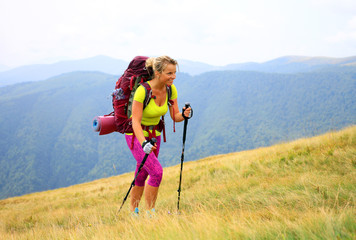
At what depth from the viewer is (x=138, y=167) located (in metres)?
3.78

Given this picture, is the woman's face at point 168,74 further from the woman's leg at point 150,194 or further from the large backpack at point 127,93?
the woman's leg at point 150,194

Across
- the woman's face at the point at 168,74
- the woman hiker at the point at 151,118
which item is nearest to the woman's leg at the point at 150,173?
the woman hiker at the point at 151,118

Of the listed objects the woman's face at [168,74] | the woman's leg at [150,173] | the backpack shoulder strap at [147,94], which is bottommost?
the woman's leg at [150,173]

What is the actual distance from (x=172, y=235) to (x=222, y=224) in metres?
0.49

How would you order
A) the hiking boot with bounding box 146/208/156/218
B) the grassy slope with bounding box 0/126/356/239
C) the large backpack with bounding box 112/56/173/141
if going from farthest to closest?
the large backpack with bounding box 112/56/173/141 < the hiking boot with bounding box 146/208/156/218 < the grassy slope with bounding box 0/126/356/239

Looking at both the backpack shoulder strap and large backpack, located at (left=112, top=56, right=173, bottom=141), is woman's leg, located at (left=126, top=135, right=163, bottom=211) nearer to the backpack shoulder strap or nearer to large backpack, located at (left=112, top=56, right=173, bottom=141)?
large backpack, located at (left=112, top=56, right=173, bottom=141)

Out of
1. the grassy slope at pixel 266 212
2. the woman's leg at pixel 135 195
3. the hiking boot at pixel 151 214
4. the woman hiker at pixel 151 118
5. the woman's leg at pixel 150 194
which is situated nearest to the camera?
the grassy slope at pixel 266 212

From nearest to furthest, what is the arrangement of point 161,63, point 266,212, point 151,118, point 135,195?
point 266,212 < point 161,63 < point 151,118 < point 135,195

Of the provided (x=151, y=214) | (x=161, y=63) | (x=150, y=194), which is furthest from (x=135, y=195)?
(x=161, y=63)

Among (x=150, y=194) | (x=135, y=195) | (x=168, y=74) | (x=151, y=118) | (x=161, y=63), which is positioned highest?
(x=161, y=63)

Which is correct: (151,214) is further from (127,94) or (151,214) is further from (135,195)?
(127,94)

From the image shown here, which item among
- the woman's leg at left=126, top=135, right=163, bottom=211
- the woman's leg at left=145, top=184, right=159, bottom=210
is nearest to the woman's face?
the woman's leg at left=126, top=135, right=163, bottom=211

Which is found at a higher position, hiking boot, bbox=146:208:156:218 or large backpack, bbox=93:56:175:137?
large backpack, bbox=93:56:175:137

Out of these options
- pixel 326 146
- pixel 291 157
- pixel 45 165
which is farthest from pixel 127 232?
pixel 45 165
